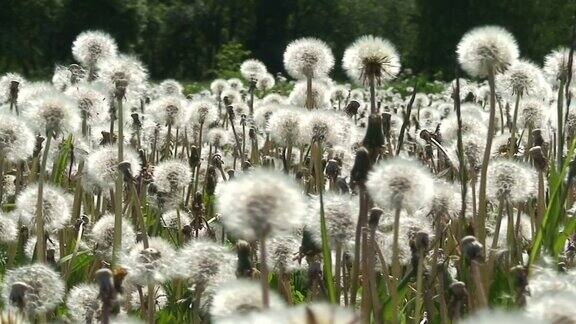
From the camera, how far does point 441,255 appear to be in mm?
3309

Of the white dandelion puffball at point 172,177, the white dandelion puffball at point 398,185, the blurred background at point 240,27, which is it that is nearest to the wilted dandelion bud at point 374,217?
the white dandelion puffball at point 398,185

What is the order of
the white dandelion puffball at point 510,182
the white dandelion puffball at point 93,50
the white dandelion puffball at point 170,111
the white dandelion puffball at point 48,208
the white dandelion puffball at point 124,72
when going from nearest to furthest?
the white dandelion puffball at point 510,182 → the white dandelion puffball at point 48,208 → the white dandelion puffball at point 124,72 → the white dandelion puffball at point 93,50 → the white dandelion puffball at point 170,111

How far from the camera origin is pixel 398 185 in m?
2.29

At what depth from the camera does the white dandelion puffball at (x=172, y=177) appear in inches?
155

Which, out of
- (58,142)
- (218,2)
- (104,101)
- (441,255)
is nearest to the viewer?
(441,255)

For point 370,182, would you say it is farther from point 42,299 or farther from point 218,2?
point 218,2

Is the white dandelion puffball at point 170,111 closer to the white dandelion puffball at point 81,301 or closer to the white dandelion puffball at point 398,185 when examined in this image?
the white dandelion puffball at point 81,301

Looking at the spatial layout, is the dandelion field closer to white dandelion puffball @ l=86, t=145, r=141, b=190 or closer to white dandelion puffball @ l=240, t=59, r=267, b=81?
white dandelion puffball @ l=86, t=145, r=141, b=190

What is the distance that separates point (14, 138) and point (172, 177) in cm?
68

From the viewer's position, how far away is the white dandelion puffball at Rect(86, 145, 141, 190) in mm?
3549

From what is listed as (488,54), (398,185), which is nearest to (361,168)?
(398,185)

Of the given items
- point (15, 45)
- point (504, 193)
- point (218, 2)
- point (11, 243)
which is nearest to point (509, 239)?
point (504, 193)

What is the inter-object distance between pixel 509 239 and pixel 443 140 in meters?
1.97

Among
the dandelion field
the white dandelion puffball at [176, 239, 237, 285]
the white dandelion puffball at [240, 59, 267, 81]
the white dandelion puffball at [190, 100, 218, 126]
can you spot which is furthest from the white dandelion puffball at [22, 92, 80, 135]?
the white dandelion puffball at [240, 59, 267, 81]
